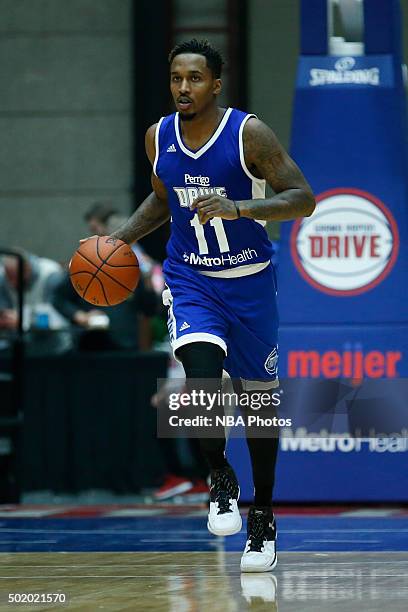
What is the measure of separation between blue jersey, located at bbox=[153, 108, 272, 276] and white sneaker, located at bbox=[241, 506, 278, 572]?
1.08m

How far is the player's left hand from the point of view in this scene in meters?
5.80

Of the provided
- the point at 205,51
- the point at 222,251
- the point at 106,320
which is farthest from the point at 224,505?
the point at 106,320

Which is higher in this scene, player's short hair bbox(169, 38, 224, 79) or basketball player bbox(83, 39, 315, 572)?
player's short hair bbox(169, 38, 224, 79)

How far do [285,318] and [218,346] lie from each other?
2.74 metres

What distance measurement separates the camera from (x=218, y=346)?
20.4 ft

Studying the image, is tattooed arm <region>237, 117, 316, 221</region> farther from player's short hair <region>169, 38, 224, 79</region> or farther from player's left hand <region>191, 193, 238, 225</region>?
player's left hand <region>191, 193, 238, 225</region>

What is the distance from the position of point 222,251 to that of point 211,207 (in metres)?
0.53

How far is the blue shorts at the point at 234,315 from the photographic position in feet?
20.6

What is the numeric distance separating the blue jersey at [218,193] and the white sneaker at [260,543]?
3.53 feet

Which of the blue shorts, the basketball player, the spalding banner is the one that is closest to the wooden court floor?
the basketball player

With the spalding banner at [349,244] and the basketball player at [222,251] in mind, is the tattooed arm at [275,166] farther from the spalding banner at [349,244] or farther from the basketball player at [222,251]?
the spalding banner at [349,244]

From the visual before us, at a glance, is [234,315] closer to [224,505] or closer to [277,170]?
[277,170]

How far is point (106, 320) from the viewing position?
10820 millimetres

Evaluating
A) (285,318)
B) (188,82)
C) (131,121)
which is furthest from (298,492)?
(131,121)
